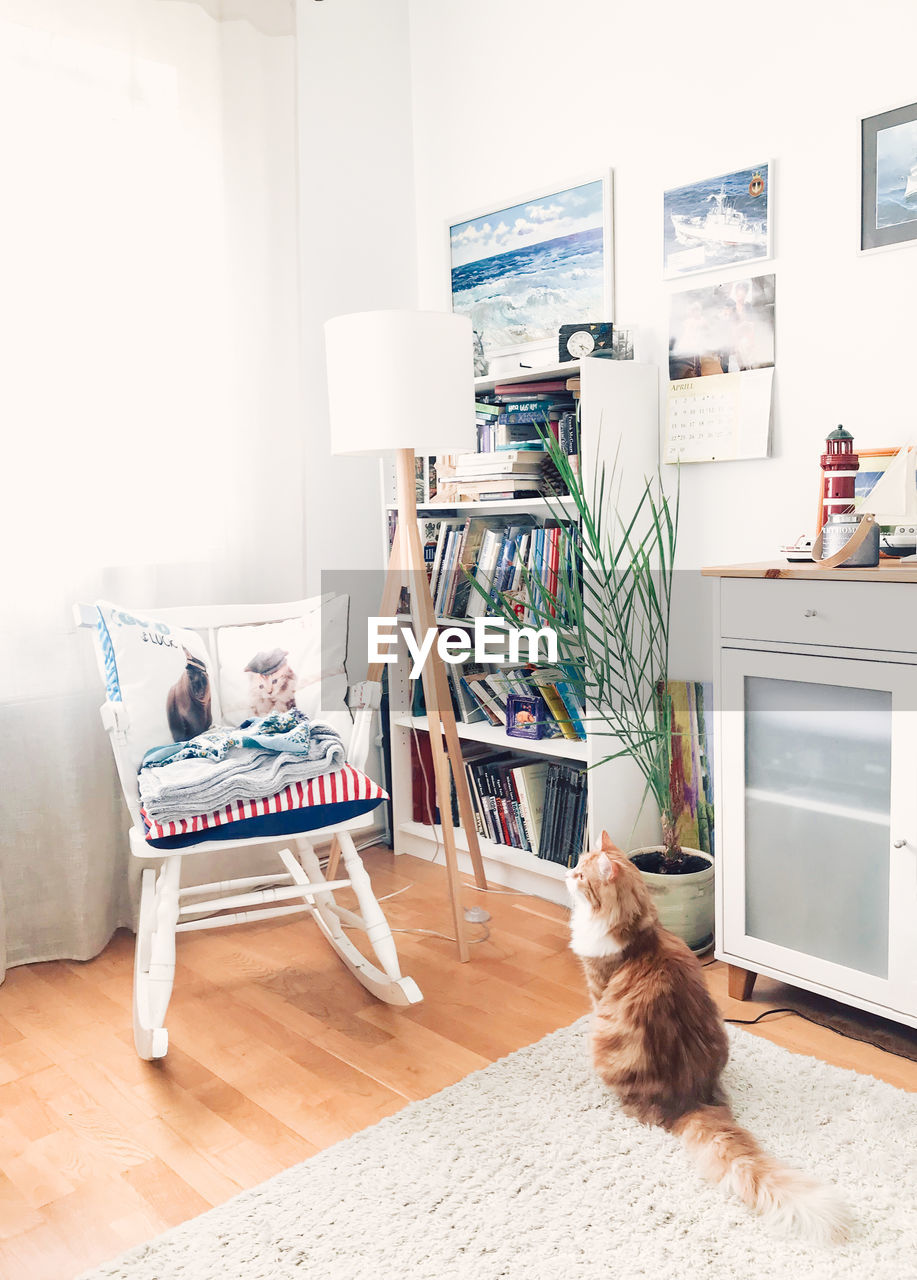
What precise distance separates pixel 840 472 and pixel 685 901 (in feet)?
3.23

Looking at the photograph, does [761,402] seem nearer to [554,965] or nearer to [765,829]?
[765,829]

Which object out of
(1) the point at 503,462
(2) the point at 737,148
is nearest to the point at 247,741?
(1) the point at 503,462

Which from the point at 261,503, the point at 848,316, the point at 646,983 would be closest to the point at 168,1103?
the point at 646,983

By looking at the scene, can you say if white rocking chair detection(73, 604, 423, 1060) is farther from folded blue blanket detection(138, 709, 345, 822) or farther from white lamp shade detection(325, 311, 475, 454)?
white lamp shade detection(325, 311, 475, 454)

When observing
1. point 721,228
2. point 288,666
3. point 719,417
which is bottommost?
point 288,666

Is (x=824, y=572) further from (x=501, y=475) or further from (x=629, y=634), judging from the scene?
(x=501, y=475)

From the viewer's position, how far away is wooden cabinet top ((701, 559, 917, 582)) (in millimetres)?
1697

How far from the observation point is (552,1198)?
1482 mm

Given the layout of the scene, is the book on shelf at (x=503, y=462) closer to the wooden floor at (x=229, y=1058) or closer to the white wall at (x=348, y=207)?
the white wall at (x=348, y=207)

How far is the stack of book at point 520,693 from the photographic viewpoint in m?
2.52

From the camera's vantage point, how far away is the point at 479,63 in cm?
289

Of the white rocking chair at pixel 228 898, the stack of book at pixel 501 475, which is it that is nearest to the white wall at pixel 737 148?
the stack of book at pixel 501 475

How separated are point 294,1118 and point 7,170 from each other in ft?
6.63

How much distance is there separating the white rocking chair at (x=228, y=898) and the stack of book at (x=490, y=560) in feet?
1.61
